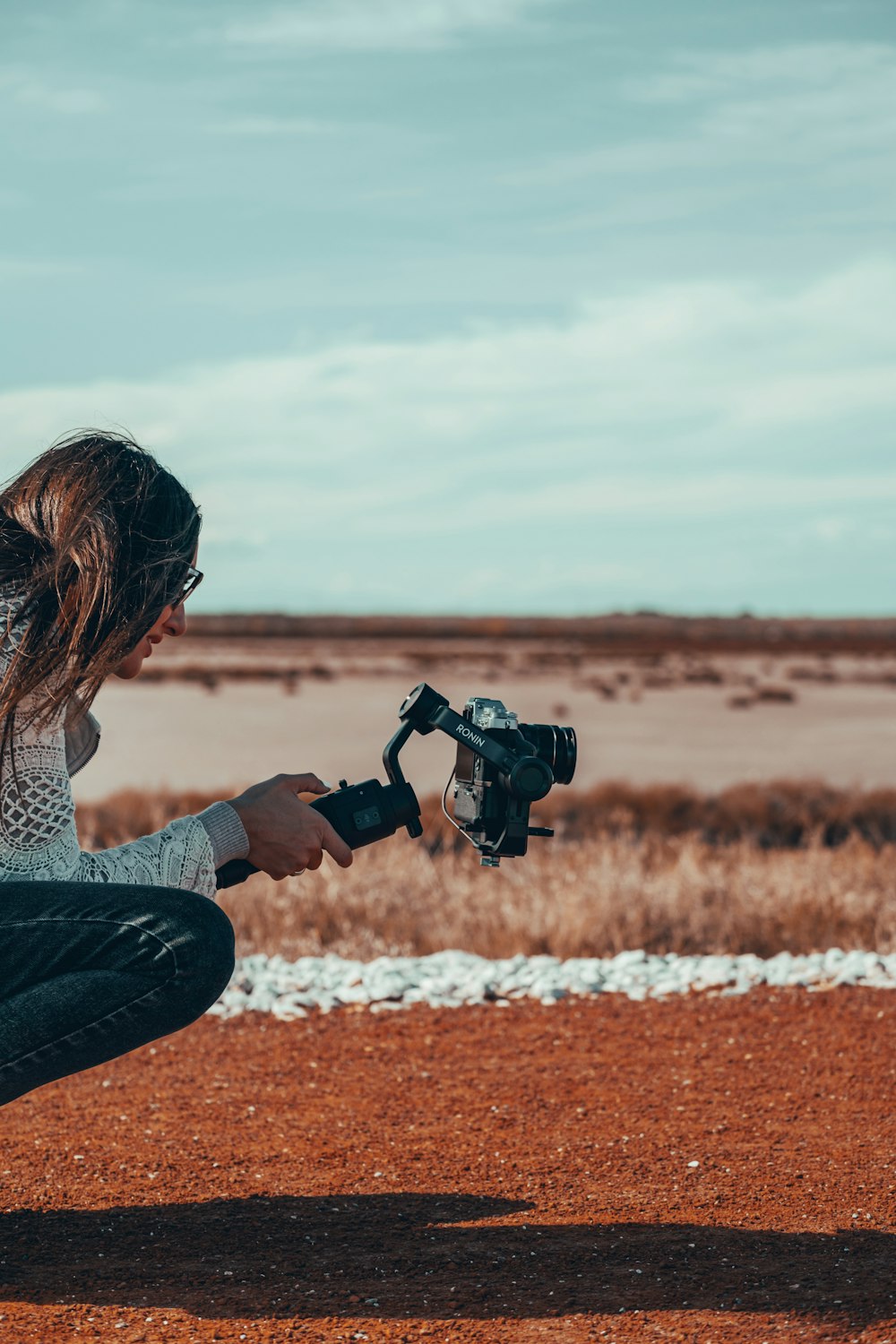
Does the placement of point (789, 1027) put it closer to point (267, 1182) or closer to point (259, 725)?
point (267, 1182)

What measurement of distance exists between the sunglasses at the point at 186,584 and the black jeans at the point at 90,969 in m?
0.67

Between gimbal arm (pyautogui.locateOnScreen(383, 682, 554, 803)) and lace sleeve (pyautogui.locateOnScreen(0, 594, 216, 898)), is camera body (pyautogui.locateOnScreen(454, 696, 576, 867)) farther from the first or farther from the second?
lace sleeve (pyautogui.locateOnScreen(0, 594, 216, 898))

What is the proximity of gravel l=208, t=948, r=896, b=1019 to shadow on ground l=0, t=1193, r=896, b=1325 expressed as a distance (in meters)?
2.43

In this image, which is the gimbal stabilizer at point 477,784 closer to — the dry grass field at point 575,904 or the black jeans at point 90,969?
the black jeans at point 90,969

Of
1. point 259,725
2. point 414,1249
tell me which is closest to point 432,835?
point 414,1249

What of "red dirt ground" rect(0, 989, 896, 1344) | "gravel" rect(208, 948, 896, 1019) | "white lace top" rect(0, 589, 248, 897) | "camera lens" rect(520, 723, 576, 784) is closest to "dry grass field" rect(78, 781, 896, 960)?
"gravel" rect(208, 948, 896, 1019)

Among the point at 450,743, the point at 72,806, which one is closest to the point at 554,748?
the point at 72,806

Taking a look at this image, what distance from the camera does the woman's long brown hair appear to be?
3.19 meters

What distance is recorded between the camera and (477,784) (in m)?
3.67

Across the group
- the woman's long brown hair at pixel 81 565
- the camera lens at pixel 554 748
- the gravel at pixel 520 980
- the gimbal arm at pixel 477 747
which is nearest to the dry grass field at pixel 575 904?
the gravel at pixel 520 980

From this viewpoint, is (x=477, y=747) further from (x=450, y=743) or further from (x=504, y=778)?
(x=450, y=743)

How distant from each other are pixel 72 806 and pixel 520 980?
3607 mm

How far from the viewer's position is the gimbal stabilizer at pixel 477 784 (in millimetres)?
3590

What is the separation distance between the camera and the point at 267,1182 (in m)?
4.27
